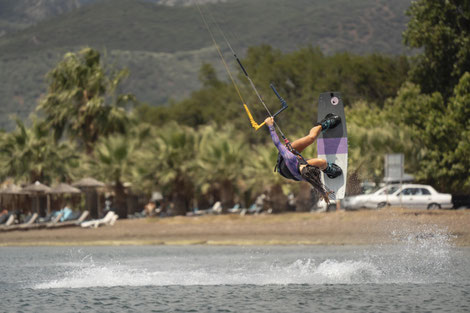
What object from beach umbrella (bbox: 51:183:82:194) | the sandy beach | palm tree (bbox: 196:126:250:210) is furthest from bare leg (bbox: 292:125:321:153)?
beach umbrella (bbox: 51:183:82:194)

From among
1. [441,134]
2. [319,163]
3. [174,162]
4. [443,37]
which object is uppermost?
[443,37]

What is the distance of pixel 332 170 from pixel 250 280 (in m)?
4.88

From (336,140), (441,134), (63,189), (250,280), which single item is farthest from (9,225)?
(336,140)

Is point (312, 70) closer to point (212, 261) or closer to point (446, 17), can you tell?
point (446, 17)

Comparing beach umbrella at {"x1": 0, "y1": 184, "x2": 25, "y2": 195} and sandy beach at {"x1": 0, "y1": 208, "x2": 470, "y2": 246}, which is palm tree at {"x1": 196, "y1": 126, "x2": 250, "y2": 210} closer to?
sandy beach at {"x1": 0, "y1": 208, "x2": 470, "y2": 246}

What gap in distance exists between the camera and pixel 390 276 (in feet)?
67.4

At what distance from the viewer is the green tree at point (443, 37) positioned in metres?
39.5

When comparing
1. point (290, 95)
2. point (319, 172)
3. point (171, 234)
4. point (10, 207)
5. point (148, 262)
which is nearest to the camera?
point (319, 172)

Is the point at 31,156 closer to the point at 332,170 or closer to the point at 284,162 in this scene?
the point at 332,170

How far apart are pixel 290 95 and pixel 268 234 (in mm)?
38245

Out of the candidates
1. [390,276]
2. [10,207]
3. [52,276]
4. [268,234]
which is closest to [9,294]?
[52,276]

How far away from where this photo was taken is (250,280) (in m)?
20.5

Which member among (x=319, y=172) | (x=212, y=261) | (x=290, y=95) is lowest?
(x=212, y=261)

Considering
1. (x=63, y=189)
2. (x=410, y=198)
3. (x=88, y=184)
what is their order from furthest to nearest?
(x=63, y=189), (x=88, y=184), (x=410, y=198)
